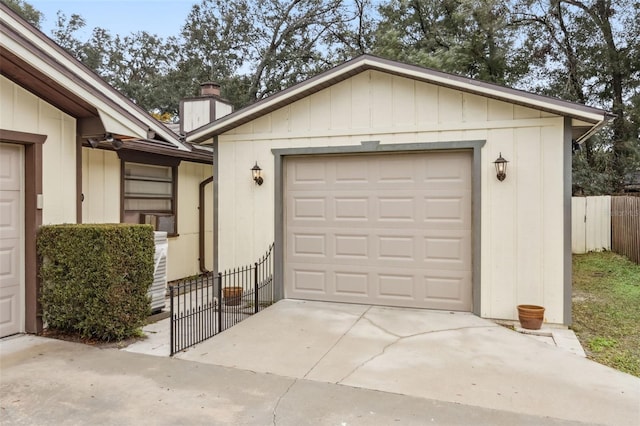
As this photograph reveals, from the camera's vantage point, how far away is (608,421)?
3.20 m

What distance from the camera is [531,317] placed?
5.53 meters

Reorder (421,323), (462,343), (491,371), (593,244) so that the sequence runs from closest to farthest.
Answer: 1. (491,371)
2. (462,343)
3. (421,323)
4. (593,244)

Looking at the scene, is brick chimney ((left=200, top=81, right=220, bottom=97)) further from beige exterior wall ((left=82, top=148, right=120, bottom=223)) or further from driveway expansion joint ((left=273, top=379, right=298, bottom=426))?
driveway expansion joint ((left=273, top=379, right=298, bottom=426))

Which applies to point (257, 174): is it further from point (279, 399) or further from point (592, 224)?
point (592, 224)

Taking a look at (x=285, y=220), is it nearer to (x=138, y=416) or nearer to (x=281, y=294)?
(x=281, y=294)

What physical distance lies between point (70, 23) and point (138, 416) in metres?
27.6

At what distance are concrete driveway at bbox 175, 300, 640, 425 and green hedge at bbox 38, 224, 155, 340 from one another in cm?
92

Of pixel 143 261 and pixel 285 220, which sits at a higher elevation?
pixel 285 220

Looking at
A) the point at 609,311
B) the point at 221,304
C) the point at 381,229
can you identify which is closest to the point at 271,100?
the point at 381,229

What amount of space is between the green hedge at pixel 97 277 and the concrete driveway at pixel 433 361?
92 cm

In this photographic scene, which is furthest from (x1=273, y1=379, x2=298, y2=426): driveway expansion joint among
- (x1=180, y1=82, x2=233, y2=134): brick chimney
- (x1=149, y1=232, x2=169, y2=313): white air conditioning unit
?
(x1=180, y1=82, x2=233, y2=134): brick chimney

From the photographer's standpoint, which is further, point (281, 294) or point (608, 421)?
point (281, 294)

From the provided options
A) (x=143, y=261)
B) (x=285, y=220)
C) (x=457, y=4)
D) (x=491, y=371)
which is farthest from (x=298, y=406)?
(x=457, y=4)

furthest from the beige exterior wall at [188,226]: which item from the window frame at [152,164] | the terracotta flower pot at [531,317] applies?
the terracotta flower pot at [531,317]
